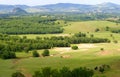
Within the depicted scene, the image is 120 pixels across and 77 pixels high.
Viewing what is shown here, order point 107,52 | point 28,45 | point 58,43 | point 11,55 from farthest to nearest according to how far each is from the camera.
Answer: point 58,43
point 28,45
point 107,52
point 11,55

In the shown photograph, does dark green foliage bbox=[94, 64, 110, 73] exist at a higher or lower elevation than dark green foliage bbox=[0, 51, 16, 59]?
higher

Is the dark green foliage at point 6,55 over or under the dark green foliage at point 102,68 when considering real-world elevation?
under

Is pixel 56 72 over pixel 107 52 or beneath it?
over

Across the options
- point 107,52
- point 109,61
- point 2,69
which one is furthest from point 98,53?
point 2,69

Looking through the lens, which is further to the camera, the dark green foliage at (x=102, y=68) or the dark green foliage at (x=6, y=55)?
the dark green foliage at (x=6, y=55)

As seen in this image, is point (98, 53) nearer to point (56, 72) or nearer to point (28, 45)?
point (28, 45)

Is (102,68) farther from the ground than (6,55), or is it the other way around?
(102,68)

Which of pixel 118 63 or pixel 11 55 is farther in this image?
pixel 11 55

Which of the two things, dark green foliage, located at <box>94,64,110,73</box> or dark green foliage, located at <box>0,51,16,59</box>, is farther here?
dark green foliage, located at <box>0,51,16,59</box>

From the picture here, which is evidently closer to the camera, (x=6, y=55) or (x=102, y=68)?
(x=102, y=68)

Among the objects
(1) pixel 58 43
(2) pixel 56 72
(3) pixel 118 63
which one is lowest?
(1) pixel 58 43

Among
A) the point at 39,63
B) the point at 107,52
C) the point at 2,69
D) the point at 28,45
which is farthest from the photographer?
the point at 28,45
